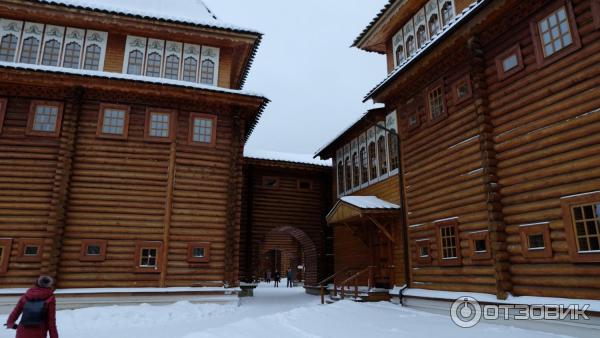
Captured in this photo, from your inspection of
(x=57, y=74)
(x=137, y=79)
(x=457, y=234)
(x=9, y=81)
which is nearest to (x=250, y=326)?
(x=457, y=234)

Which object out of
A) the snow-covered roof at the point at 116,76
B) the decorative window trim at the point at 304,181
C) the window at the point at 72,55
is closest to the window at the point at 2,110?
the snow-covered roof at the point at 116,76

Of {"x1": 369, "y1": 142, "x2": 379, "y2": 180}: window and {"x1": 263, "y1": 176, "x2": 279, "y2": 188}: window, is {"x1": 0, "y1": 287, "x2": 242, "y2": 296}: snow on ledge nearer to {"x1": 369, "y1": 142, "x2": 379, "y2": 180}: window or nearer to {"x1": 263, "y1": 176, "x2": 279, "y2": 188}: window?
{"x1": 369, "y1": 142, "x2": 379, "y2": 180}: window

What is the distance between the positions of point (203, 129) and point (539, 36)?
40.3ft

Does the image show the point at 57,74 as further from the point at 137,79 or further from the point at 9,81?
the point at 137,79

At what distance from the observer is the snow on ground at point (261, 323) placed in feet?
30.5

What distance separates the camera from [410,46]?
17.0 metres

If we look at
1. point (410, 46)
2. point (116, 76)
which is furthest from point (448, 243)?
point (116, 76)

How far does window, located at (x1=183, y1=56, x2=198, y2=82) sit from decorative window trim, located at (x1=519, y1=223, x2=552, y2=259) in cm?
1395

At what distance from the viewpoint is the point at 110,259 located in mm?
14930

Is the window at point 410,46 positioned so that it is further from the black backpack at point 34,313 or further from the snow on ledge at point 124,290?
the black backpack at point 34,313

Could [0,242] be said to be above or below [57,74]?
below

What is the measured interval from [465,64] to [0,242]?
1678 centimetres

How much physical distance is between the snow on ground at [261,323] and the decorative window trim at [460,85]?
6672mm

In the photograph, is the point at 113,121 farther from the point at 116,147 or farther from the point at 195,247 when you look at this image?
the point at 195,247
